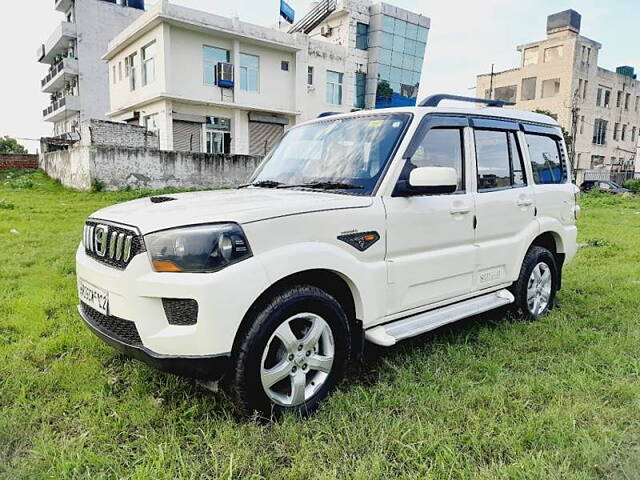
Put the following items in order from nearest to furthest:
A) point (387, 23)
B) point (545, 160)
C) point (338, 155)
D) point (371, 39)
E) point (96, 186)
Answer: point (338, 155) → point (545, 160) → point (96, 186) → point (371, 39) → point (387, 23)

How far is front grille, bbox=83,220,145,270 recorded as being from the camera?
2.49m

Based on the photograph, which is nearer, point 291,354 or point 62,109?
point 291,354

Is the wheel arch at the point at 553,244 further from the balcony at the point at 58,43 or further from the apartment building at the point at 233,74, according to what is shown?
the balcony at the point at 58,43

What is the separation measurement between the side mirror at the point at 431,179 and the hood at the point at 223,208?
1.06ft

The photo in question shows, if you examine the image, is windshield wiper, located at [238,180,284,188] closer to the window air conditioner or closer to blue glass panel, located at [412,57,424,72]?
the window air conditioner

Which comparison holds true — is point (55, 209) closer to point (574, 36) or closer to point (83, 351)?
point (83, 351)

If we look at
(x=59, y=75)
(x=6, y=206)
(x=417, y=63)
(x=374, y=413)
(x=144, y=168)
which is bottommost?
(x=374, y=413)

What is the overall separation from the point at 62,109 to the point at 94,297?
34118 millimetres

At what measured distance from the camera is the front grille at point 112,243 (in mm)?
2491

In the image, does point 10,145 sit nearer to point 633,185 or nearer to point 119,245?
point 119,245

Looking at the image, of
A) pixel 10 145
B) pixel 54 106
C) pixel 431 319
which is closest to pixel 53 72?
pixel 54 106

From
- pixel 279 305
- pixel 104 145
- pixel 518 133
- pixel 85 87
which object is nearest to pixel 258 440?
pixel 279 305

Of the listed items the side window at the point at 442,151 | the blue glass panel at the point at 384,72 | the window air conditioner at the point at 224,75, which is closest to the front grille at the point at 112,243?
the side window at the point at 442,151

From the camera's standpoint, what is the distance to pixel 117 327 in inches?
103
